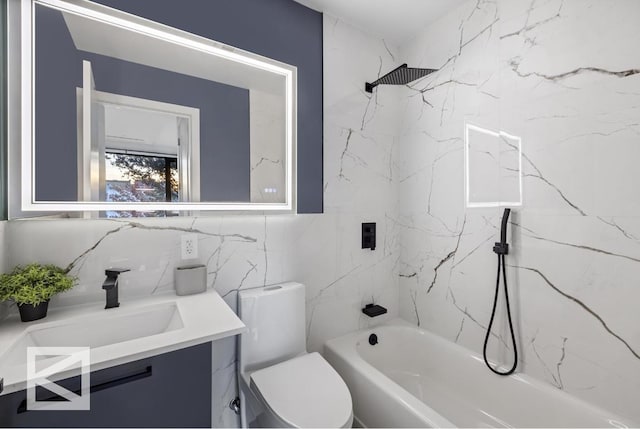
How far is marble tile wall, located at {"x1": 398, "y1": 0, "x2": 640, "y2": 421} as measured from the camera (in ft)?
4.01

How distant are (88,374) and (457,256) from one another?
1882mm

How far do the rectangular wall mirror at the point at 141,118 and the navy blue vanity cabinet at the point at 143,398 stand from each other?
2.33 ft

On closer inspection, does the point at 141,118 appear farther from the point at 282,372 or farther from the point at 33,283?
the point at 282,372

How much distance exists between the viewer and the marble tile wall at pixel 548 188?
1223 millimetres

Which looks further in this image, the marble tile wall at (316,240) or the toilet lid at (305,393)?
the marble tile wall at (316,240)

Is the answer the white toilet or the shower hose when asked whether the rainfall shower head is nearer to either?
the shower hose

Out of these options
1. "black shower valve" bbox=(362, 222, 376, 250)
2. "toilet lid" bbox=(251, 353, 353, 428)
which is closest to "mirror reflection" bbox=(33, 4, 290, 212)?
"black shower valve" bbox=(362, 222, 376, 250)

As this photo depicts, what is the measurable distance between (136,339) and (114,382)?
144mm

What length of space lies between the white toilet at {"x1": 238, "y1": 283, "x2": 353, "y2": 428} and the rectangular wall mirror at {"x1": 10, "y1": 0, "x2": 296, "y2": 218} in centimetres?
56

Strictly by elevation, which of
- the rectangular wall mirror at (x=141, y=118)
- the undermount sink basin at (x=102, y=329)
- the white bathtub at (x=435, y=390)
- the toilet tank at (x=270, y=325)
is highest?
the rectangular wall mirror at (x=141, y=118)

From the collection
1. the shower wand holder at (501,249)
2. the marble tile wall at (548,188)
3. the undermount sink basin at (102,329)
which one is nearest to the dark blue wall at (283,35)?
the marble tile wall at (548,188)

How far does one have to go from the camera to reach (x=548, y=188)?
4.71ft

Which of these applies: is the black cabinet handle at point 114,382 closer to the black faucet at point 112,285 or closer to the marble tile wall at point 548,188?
the black faucet at point 112,285

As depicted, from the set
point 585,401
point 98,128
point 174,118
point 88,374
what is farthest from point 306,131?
point 585,401
